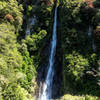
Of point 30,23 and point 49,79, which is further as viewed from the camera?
point 30,23

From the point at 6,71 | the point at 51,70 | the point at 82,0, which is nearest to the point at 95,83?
the point at 51,70

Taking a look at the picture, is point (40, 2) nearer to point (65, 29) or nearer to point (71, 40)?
point (65, 29)

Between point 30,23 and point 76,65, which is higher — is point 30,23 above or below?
above

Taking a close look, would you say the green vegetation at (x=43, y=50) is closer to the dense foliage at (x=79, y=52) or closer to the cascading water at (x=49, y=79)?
the dense foliage at (x=79, y=52)

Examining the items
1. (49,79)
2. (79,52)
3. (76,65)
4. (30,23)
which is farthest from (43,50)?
(76,65)

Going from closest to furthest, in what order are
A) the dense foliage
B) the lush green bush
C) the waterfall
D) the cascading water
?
1. the dense foliage
2. the lush green bush
3. the cascading water
4. the waterfall

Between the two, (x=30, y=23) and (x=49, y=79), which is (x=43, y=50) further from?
(x=30, y=23)

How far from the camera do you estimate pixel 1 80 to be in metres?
8.52

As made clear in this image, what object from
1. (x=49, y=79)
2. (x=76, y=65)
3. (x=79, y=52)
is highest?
(x=79, y=52)

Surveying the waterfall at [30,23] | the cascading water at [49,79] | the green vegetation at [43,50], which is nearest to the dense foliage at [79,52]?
the green vegetation at [43,50]

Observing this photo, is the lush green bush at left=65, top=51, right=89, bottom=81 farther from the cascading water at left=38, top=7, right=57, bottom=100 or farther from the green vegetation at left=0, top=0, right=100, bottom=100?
the cascading water at left=38, top=7, right=57, bottom=100

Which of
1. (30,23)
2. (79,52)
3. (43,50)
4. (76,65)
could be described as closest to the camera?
(76,65)

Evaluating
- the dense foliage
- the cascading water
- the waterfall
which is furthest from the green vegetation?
the cascading water

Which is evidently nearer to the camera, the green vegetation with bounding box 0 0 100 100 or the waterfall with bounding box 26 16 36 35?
the green vegetation with bounding box 0 0 100 100
